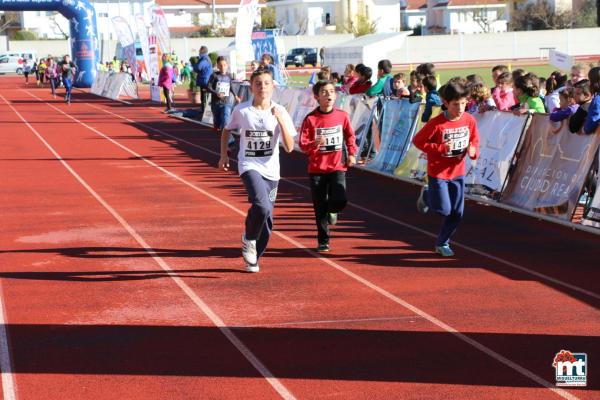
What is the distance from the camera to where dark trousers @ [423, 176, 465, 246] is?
33.3 feet

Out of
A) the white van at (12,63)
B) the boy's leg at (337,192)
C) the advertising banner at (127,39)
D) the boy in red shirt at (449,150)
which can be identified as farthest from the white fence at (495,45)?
the boy in red shirt at (449,150)

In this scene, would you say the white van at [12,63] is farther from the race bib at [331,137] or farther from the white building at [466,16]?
the race bib at [331,137]

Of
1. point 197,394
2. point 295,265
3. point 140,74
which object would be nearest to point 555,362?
point 197,394

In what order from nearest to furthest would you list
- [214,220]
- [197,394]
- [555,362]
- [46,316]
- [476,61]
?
[197,394]
[555,362]
[46,316]
[214,220]
[476,61]

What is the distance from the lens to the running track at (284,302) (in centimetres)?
652

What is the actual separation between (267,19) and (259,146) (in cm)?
10256

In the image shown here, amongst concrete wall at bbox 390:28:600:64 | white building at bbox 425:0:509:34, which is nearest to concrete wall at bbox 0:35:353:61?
concrete wall at bbox 390:28:600:64

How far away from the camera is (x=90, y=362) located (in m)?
6.96

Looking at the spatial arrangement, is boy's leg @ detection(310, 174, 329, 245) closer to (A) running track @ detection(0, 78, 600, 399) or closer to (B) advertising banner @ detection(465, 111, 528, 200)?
(A) running track @ detection(0, 78, 600, 399)

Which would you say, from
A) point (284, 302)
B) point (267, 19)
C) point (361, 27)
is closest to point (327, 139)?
point (284, 302)

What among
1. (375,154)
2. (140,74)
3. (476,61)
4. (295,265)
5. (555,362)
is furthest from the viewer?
(476,61)

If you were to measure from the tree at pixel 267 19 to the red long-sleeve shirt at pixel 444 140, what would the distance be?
9970cm

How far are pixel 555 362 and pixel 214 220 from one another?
6.82m

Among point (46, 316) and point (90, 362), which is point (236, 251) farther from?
point (90, 362)
